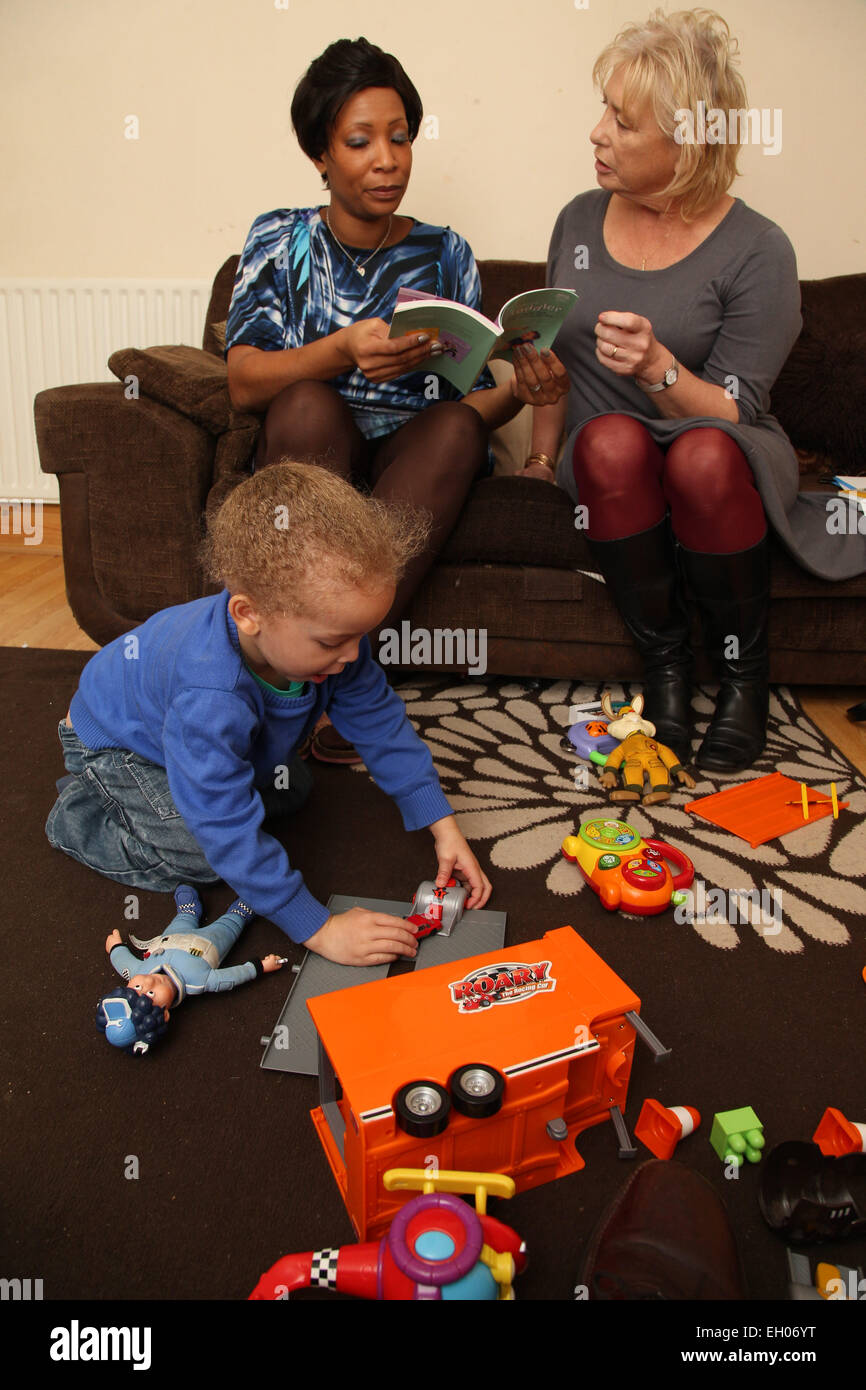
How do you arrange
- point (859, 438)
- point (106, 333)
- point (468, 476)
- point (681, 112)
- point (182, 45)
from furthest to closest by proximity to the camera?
point (106, 333) → point (182, 45) → point (859, 438) → point (468, 476) → point (681, 112)

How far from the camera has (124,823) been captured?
1.04 meters

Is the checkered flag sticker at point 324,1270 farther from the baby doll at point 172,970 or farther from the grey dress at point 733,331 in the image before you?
the grey dress at point 733,331

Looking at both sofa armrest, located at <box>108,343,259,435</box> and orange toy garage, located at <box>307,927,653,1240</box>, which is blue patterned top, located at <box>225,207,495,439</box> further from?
orange toy garage, located at <box>307,927,653,1240</box>

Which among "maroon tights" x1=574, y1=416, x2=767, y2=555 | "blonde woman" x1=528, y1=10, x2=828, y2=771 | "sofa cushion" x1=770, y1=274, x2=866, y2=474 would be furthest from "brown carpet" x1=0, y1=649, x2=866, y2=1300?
"sofa cushion" x1=770, y1=274, x2=866, y2=474

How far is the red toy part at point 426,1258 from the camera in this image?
0.52 metres

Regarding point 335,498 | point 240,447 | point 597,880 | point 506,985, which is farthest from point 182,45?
point 506,985

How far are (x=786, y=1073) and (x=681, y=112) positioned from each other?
48.6 inches

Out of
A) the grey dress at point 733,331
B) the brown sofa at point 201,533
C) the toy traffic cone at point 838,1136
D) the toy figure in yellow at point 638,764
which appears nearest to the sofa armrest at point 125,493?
the brown sofa at point 201,533

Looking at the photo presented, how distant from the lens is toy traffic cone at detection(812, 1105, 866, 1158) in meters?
0.68

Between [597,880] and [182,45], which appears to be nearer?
[597,880]

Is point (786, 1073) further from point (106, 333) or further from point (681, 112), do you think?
point (106, 333)

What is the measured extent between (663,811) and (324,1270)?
31.5 inches

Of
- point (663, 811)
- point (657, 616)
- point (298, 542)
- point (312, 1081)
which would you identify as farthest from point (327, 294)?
point (312, 1081)

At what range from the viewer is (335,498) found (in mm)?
834
